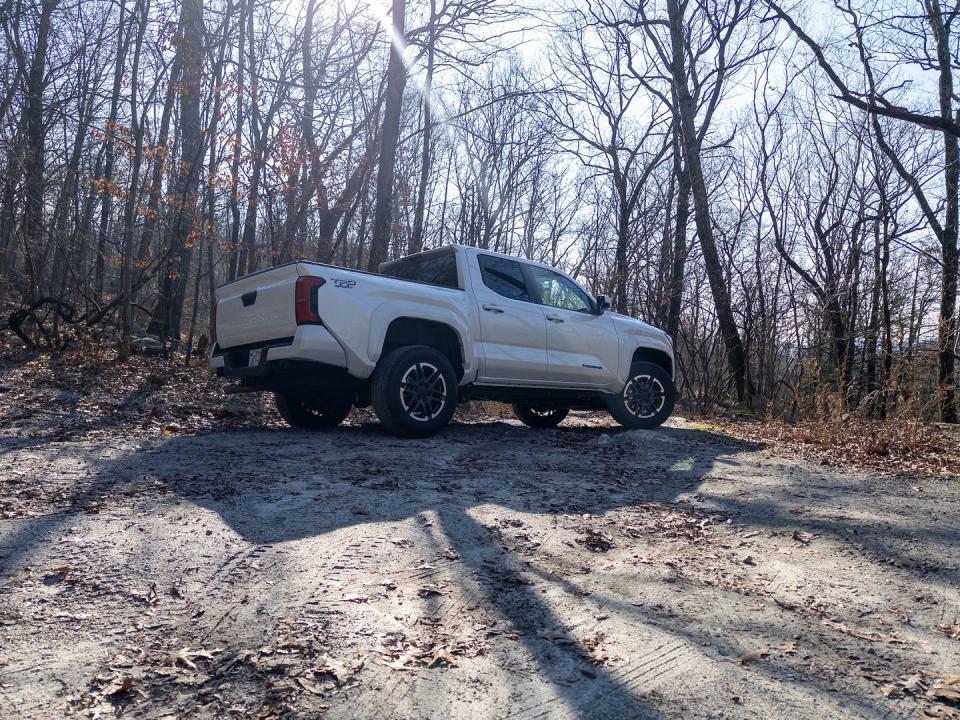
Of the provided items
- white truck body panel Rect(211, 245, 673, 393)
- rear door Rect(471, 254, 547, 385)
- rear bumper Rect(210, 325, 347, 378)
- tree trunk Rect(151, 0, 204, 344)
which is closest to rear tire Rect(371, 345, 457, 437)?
white truck body panel Rect(211, 245, 673, 393)

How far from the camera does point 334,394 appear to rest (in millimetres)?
6750

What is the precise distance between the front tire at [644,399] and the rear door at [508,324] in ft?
4.54

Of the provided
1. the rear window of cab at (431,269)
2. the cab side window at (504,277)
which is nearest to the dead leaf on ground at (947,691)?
the rear window of cab at (431,269)

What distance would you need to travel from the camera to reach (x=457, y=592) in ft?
9.30

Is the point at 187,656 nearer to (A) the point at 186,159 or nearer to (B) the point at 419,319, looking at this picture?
(B) the point at 419,319

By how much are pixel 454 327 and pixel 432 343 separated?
313 mm

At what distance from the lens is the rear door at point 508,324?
7.00m

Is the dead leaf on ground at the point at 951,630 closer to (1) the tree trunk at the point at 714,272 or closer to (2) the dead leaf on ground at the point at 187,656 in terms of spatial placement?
(2) the dead leaf on ground at the point at 187,656

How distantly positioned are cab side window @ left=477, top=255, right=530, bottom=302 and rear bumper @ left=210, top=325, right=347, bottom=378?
2.03 m

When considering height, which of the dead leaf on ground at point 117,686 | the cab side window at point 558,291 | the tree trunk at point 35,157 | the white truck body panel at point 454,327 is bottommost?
the dead leaf on ground at point 117,686

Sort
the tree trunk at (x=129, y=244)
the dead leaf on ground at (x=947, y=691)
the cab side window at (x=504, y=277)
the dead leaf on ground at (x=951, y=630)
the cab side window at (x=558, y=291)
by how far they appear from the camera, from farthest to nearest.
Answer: the tree trunk at (x=129, y=244) → the cab side window at (x=558, y=291) → the cab side window at (x=504, y=277) → the dead leaf on ground at (x=951, y=630) → the dead leaf on ground at (x=947, y=691)

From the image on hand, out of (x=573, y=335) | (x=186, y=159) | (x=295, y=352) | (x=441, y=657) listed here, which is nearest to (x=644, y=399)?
(x=573, y=335)

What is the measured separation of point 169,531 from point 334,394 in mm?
3385

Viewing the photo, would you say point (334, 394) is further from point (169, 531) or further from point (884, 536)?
point (884, 536)
